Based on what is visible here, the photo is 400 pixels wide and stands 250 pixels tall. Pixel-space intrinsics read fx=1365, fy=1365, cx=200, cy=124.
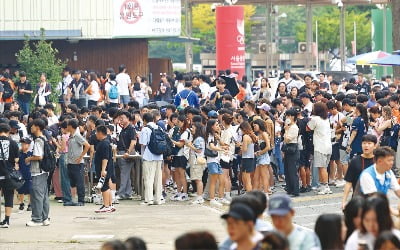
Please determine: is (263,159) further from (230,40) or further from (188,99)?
(230,40)

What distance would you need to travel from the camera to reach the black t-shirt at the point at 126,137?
24609 mm

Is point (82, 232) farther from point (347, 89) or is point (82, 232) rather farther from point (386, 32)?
point (386, 32)

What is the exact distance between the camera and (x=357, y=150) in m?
24.6

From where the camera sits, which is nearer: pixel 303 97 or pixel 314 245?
pixel 314 245

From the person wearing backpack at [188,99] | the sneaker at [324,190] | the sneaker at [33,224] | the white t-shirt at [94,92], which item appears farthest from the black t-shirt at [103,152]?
the white t-shirt at [94,92]

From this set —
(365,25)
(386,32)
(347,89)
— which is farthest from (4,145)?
(365,25)

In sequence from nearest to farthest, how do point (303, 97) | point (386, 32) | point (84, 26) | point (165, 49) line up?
point (303, 97) < point (84, 26) < point (386, 32) < point (165, 49)

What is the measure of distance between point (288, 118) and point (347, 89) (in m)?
9.48

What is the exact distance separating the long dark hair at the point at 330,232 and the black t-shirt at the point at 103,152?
37.0 feet

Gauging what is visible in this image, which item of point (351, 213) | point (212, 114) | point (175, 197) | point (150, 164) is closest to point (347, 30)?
point (212, 114)

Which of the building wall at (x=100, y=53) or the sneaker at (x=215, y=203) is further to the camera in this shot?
the building wall at (x=100, y=53)

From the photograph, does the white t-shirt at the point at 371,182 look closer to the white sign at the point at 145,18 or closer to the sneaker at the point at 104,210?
the sneaker at the point at 104,210

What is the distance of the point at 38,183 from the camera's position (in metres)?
21.1

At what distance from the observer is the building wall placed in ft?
144
